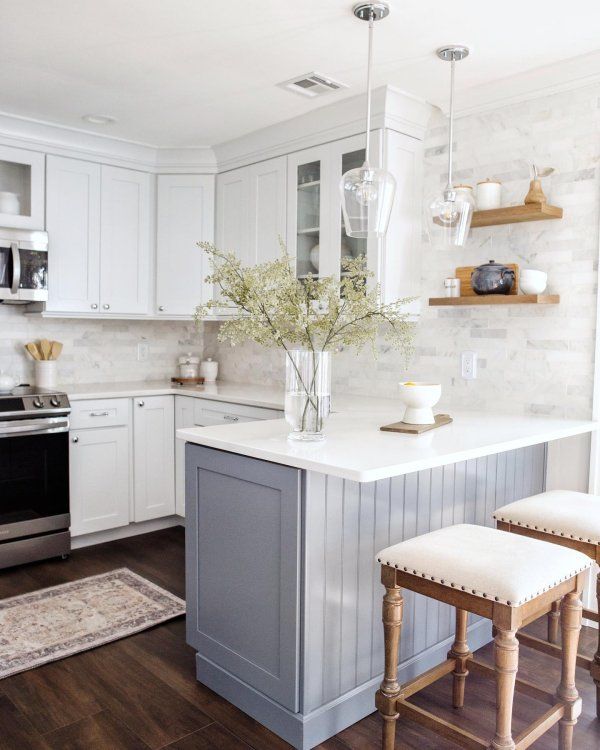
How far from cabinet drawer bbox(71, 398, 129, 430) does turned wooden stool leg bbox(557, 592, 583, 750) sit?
2699 mm

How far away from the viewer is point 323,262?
11.5 ft

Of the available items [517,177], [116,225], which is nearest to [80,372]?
[116,225]

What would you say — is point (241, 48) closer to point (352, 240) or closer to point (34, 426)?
point (352, 240)

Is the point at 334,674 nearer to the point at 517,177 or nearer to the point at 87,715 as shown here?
the point at 87,715

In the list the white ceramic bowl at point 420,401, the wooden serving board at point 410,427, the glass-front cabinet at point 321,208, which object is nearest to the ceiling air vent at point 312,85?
the glass-front cabinet at point 321,208

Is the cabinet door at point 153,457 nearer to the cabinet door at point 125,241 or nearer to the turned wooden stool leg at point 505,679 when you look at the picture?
the cabinet door at point 125,241

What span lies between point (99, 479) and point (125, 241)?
147cm

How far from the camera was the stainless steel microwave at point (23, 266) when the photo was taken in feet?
11.8

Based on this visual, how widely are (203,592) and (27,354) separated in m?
2.36

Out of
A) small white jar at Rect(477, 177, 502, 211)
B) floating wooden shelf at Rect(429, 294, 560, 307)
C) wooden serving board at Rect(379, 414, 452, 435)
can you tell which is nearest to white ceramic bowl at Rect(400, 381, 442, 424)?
A: wooden serving board at Rect(379, 414, 452, 435)

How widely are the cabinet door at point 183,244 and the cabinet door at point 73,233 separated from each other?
0.41 m

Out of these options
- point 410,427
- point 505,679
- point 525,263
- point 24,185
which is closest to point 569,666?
point 505,679

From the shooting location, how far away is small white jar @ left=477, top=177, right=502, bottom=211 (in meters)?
3.03

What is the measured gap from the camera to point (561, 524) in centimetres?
213
